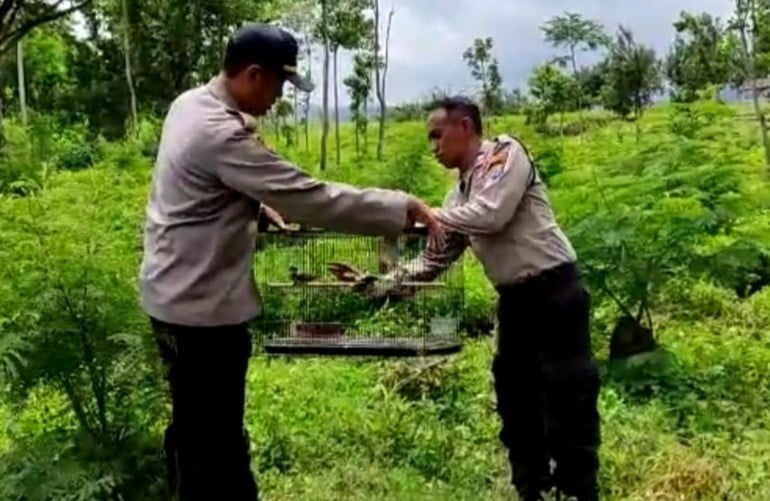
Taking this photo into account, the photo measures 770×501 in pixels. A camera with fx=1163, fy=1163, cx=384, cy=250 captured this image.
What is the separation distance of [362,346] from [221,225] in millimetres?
3751

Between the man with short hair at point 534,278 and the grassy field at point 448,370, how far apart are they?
1.58ft

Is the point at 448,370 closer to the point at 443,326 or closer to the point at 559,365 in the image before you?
the point at 443,326

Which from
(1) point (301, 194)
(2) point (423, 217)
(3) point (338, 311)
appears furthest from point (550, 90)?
(1) point (301, 194)

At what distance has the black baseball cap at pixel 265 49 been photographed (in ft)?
9.64

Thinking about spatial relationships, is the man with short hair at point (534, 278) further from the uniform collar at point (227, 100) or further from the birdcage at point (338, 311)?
the birdcage at point (338, 311)

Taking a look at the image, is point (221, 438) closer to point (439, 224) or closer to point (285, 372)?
point (439, 224)

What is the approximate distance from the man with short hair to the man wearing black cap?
345 millimetres

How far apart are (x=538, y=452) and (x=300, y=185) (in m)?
1.41

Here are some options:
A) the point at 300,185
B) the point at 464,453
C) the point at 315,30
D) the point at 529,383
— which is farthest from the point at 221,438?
the point at 315,30

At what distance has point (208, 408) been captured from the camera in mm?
3205

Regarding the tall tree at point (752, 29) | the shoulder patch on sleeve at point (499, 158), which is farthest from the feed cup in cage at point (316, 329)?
the tall tree at point (752, 29)

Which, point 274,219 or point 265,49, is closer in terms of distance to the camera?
point 265,49

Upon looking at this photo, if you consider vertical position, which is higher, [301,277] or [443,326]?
[301,277]

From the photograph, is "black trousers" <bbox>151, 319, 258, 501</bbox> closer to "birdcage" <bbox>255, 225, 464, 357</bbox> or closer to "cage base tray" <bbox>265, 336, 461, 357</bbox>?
"birdcage" <bbox>255, 225, 464, 357</bbox>
